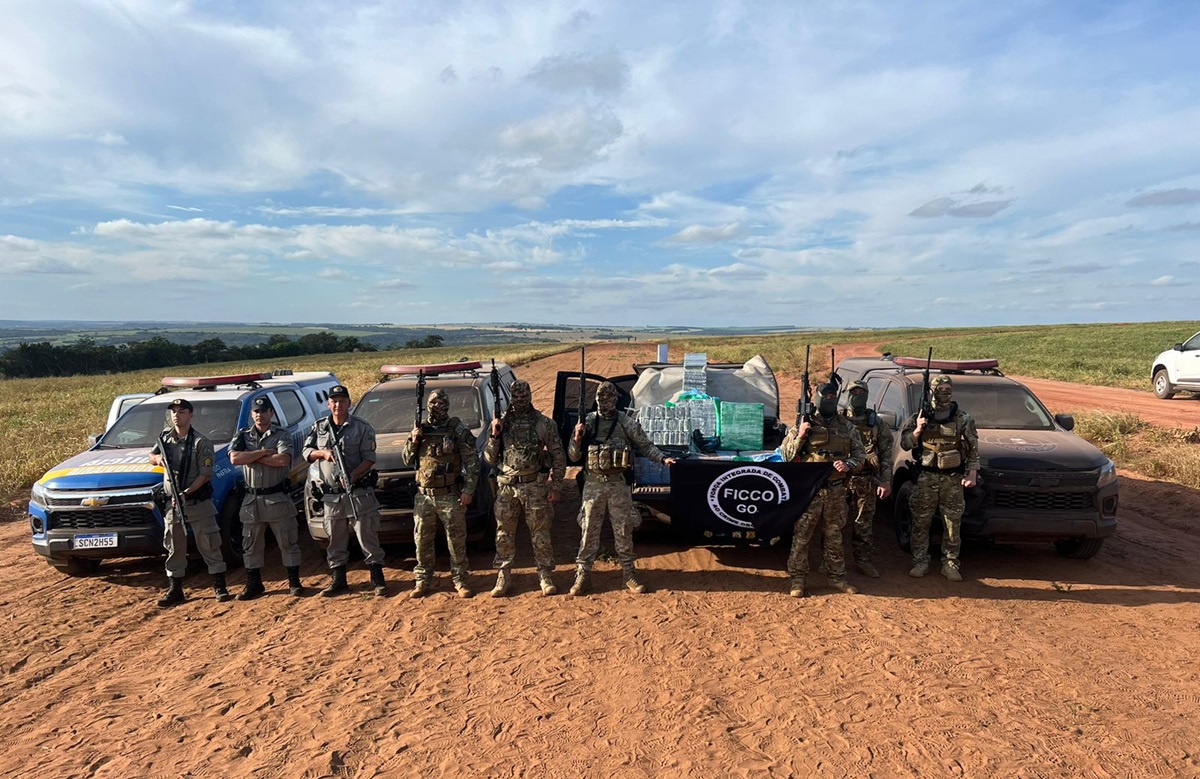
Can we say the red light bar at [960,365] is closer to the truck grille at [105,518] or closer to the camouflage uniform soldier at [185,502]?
the camouflage uniform soldier at [185,502]

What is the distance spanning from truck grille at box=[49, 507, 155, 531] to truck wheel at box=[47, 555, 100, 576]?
18.0 inches

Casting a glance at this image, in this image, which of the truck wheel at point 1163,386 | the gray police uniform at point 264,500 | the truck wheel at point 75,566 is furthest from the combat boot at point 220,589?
the truck wheel at point 1163,386

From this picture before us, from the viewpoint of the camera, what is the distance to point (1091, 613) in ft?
18.4

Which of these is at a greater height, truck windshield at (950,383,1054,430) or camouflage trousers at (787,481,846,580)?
truck windshield at (950,383,1054,430)

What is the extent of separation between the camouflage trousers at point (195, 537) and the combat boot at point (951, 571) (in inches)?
285

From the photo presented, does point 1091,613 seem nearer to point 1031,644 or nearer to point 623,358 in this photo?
point 1031,644

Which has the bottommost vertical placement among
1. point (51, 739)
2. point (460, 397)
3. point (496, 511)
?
point (51, 739)

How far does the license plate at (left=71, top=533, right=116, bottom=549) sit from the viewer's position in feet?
20.4

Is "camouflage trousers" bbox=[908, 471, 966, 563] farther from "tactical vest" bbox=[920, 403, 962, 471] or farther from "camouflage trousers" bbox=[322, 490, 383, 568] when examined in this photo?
"camouflage trousers" bbox=[322, 490, 383, 568]

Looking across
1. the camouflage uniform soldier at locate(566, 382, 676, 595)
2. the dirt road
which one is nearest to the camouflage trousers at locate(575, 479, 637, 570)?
the camouflage uniform soldier at locate(566, 382, 676, 595)

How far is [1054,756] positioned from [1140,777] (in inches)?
15.7

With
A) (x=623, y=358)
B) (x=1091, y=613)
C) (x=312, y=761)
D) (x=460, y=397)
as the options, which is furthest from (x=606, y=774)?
(x=623, y=358)

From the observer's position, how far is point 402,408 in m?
8.17

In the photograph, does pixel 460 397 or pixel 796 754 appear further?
pixel 460 397
